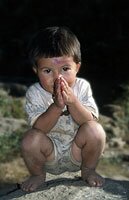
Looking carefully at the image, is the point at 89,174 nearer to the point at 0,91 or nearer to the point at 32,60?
the point at 32,60

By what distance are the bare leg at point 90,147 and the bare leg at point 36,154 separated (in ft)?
0.65

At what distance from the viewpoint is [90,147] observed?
3.76 m

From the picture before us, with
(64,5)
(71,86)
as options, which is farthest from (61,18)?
(71,86)

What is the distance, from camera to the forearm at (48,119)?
3.60 m

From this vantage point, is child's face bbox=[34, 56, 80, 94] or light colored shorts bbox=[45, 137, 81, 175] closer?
child's face bbox=[34, 56, 80, 94]

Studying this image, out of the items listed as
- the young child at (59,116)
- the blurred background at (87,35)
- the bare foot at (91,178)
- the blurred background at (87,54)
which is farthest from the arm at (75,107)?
the blurred background at (87,35)

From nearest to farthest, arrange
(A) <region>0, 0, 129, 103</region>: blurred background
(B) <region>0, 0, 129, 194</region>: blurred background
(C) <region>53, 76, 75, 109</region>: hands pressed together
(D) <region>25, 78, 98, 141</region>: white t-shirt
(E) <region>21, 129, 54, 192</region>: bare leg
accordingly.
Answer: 1. (C) <region>53, 76, 75, 109</region>: hands pressed together
2. (E) <region>21, 129, 54, 192</region>: bare leg
3. (D) <region>25, 78, 98, 141</region>: white t-shirt
4. (B) <region>0, 0, 129, 194</region>: blurred background
5. (A) <region>0, 0, 129, 103</region>: blurred background

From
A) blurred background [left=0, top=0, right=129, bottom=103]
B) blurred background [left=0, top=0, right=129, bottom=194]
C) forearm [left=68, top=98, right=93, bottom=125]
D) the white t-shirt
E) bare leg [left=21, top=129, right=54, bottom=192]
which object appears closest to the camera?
forearm [left=68, top=98, right=93, bottom=125]

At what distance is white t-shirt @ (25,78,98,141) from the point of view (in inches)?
151

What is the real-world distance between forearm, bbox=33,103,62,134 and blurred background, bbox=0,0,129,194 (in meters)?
2.28

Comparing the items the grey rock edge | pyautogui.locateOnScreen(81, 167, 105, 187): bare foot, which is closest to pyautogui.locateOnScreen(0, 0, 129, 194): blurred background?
the grey rock edge

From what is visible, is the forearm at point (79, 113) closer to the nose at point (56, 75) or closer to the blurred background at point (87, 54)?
the nose at point (56, 75)

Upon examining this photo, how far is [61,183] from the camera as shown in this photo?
4.01 metres

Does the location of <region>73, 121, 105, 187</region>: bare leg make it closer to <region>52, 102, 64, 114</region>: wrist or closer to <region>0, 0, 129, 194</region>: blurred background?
<region>52, 102, 64, 114</region>: wrist
